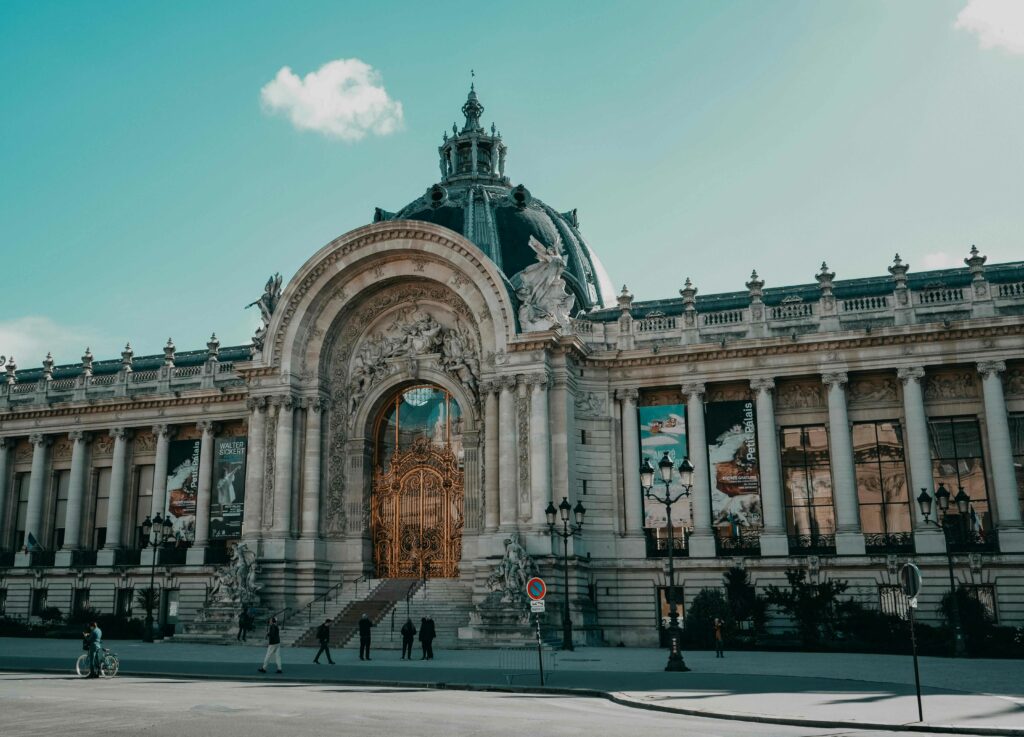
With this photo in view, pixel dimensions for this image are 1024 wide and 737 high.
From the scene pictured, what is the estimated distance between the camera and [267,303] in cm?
4172

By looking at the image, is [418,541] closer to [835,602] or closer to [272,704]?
[835,602]

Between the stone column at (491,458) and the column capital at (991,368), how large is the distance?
18287 mm

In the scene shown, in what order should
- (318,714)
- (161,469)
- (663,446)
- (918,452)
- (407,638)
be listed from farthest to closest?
(161,469) → (663,446) → (918,452) → (407,638) → (318,714)

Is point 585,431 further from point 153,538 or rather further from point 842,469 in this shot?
point 153,538

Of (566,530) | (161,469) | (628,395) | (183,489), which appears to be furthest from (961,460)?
(161,469)

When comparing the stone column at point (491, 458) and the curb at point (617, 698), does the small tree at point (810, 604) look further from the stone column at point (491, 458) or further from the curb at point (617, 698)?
the curb at point (617, 698)

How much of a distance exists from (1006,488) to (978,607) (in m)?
5.19

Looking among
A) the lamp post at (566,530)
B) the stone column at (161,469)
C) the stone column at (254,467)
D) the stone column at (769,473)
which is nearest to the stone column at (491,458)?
the lamp post at (566,530)

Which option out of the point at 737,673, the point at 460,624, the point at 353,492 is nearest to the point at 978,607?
the point at 737,673

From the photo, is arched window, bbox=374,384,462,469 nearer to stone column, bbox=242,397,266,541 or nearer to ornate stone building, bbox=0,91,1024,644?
ornate stone building, bbox=0,91,1024,644

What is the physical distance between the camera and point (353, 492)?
133 feet

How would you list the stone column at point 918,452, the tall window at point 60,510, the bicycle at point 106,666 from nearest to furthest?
1. the bicycle at point 106,666
2. the stone column at point 918,452
3. the tall window at point 60,510

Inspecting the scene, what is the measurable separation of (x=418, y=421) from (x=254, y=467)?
282 inches

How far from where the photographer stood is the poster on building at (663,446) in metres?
37.7
